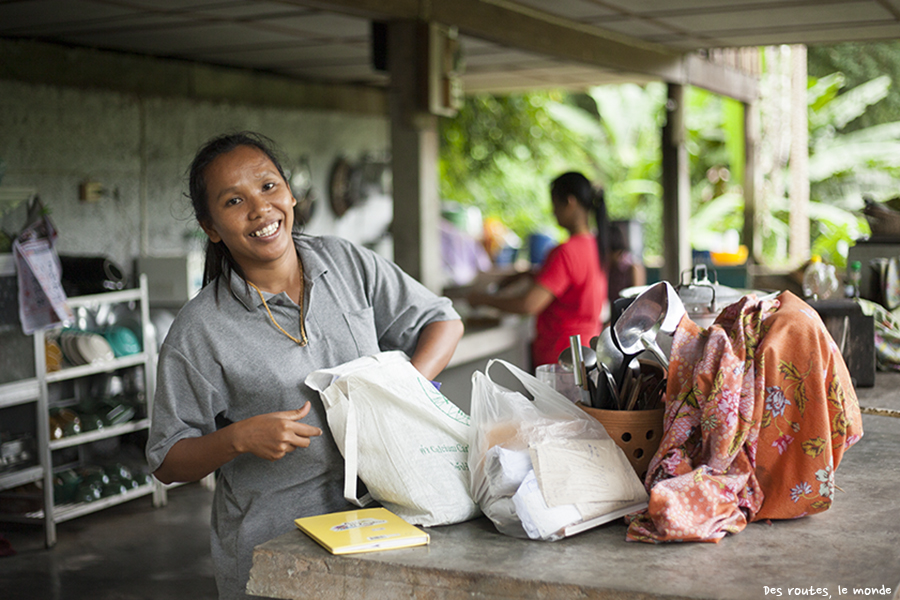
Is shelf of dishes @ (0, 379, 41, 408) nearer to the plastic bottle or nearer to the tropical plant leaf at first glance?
the plastic bottle

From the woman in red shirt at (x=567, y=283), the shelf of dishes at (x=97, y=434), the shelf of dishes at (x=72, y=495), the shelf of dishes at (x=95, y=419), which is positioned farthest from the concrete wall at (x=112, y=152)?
the woman in red shirt at (x=567, y=283)

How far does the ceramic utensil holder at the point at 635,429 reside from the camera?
61.9 inches

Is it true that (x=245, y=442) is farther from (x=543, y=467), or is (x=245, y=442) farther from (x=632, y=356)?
(x=632, y=356)

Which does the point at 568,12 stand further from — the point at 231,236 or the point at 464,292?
the point at 231,236

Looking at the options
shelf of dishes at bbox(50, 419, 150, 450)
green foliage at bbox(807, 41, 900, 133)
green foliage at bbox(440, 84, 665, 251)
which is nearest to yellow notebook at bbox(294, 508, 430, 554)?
shelf of dishes at bbox(50, 419, 150, 450)

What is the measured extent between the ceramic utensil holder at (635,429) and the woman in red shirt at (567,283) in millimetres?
2412

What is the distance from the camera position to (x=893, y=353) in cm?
275

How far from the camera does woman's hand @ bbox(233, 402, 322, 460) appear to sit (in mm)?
1506

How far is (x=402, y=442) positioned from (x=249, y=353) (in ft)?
1.25

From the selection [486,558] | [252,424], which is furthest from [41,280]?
[486,558]

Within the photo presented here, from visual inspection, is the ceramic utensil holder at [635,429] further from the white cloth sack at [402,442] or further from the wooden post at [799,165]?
the wooden post at [799,165]

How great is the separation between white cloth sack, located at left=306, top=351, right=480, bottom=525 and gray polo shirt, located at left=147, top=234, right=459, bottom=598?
138 mm

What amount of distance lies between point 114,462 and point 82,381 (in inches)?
20.6

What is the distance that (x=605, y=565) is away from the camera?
1305 millimetres
